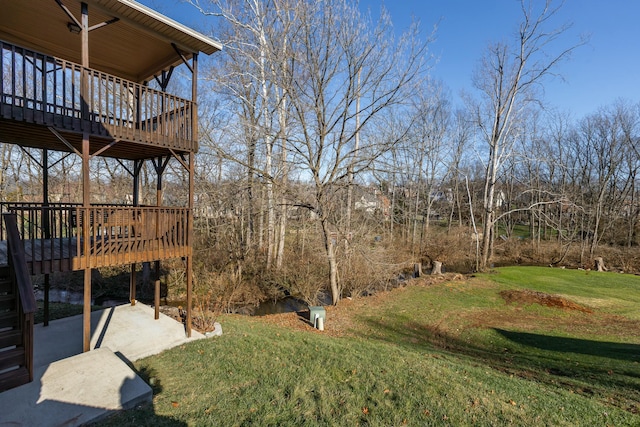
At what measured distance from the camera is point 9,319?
4.20m

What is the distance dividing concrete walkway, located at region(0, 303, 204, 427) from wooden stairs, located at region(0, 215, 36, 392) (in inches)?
6.6

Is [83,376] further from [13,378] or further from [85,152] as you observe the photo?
[85,152]

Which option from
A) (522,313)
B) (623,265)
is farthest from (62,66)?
(623,265)

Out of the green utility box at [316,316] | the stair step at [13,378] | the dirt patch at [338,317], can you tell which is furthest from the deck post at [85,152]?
the green utility box at [316,316]

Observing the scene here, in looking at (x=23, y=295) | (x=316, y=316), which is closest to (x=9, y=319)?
(x=23, y=295)

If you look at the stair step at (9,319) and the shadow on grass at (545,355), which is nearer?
the stair step at (9,319)

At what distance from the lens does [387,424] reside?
3.59 metres

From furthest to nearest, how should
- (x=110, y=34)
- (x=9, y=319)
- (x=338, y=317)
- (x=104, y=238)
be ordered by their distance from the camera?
(x=338, y=317), (x=110, y=34), (x=104, y=238), (x=9, y=319)

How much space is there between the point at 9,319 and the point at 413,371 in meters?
5.91

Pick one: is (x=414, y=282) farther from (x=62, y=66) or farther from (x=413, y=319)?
(x=62, y=66)

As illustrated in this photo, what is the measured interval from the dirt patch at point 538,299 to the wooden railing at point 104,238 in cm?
1098

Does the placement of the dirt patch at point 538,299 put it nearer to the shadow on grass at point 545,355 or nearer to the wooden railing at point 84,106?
the shadow on grass at point 545,355

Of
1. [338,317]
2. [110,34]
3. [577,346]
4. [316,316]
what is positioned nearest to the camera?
[110,34]

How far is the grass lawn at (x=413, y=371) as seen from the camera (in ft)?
12.4
